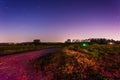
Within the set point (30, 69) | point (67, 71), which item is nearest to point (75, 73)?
point (67, 71)

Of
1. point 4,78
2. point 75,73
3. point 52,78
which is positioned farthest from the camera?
point 75,73

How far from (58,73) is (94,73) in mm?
3712

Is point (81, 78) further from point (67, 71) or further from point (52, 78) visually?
point (52, 78)

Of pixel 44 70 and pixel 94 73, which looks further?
pixel 94 73

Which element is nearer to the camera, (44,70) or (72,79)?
(72,79)

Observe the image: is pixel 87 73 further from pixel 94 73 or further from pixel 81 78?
pixel 81 78

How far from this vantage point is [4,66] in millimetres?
13820

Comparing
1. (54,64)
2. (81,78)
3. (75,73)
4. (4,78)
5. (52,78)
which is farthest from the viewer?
(54,64)

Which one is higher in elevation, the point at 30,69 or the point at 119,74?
the point at 30,69

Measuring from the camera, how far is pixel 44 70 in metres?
13.3

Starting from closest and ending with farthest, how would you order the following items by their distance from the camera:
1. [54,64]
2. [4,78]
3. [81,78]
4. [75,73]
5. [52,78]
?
1. [4,78]
2. [52,78]
3. [81,78]
4. [75,73]
5. [54,64]

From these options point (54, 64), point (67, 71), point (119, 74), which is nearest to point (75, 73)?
point (67, 71)

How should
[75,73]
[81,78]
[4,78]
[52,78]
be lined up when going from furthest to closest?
[75,73] → [81,78] → [52,78] → [4,78]

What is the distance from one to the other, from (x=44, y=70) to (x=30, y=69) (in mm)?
1220
